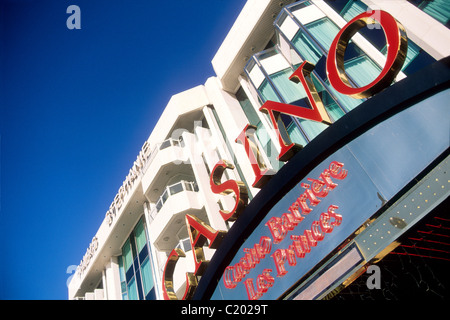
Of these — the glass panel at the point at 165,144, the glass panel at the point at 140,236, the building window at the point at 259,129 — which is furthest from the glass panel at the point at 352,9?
the glass panel at the point at 140,236

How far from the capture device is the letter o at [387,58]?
19.7 feet

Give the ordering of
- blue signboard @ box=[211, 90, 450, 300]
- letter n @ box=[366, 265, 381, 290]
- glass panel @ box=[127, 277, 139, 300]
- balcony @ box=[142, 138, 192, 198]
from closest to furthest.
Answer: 1. blue signboard @ box=[211, 90, 450, 300]
2. letter n @ box=[366, 265, 381, 290]
3. balcony @ box=[142, 138, 192, 198]
4. glass panel @ box=[127, 277, 139, 300]

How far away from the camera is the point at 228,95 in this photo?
15203 millimetres

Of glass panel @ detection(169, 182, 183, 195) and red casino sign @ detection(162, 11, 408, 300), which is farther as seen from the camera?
glass panel @ detection(169, 182, 183, 195)

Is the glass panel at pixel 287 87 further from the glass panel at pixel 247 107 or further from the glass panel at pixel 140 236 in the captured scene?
the glass panel at pixel 140 236

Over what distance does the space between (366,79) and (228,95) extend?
23.0 feet

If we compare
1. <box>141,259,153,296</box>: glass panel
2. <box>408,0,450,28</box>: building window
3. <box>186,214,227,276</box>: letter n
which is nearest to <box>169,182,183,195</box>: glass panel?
<box>141,259,153,296</box>: glass panel

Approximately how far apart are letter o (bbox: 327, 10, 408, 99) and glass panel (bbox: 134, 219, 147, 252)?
49.1 ft

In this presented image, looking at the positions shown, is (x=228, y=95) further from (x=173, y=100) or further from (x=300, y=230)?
(x=300, y=230)

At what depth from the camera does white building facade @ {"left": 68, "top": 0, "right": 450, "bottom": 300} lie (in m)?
9.20

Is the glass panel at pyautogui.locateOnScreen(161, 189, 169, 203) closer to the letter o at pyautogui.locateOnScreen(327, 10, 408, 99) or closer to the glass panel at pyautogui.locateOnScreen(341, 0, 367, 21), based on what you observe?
the glass panel at pyautogui.locateOnScreen(341, 0, 367, 21)

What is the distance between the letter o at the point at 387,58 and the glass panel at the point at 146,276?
14.2m

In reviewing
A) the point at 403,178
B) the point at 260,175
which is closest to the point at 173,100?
the point at 260,175
